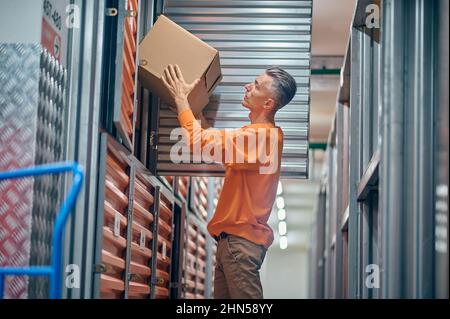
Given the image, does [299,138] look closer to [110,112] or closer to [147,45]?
[147,45]

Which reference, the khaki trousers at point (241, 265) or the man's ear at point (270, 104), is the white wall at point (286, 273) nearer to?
the man's ear at point (270, 104)

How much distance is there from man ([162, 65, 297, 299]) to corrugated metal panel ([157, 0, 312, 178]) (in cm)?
50

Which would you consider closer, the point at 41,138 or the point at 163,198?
the point at 41,138

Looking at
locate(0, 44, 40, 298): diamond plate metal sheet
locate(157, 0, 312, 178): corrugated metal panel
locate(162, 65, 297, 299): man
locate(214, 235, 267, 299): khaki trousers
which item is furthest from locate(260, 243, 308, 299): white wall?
locate(0, 44, 40, 298): diamond plate metal sheet

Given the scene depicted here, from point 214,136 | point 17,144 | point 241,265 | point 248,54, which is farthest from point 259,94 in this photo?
point 17,144

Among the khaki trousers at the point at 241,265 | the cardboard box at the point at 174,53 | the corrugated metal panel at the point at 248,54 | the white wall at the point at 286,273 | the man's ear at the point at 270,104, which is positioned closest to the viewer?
the khaki trousers at the point at 241,265

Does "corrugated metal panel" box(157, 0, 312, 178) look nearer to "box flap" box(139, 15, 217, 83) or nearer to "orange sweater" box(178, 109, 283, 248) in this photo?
"orange sweater" box(178, 109, 283, 248)

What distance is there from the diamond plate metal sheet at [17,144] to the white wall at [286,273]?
85.1 ft

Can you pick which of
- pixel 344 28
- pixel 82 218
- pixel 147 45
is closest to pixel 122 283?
pixel 82 218

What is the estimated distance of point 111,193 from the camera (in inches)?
205

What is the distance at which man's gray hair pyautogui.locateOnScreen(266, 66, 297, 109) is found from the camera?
20.1 feet

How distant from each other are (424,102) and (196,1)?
2983mm

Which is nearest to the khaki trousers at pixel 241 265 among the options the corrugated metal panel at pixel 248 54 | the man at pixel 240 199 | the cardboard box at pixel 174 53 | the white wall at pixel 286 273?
the man at pixel 240 199

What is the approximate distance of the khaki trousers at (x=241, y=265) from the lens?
5.57 m
